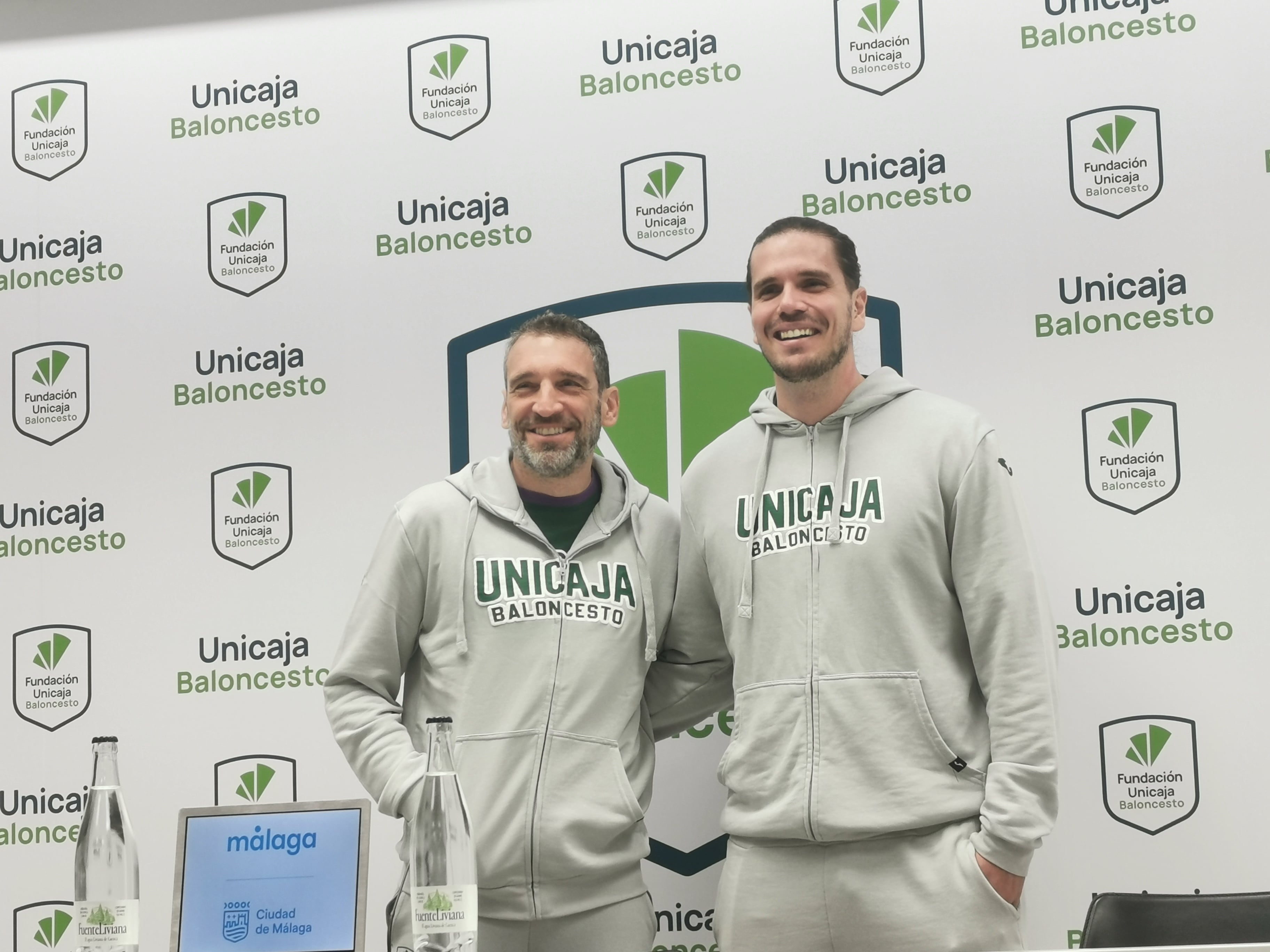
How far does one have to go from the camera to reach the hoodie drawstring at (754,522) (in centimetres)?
258

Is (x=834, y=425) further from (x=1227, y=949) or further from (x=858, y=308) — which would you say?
(x=1227, y=949)

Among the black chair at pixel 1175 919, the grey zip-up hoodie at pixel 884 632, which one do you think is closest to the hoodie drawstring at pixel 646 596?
the grey zip-up hoodie at pixel 884 632

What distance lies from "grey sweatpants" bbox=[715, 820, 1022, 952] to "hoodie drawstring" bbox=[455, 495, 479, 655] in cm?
69

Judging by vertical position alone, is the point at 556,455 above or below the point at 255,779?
above

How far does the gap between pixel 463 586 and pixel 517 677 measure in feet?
0.71

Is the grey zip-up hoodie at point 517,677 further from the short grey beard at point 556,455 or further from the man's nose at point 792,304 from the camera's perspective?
the man's nose at point 792,304

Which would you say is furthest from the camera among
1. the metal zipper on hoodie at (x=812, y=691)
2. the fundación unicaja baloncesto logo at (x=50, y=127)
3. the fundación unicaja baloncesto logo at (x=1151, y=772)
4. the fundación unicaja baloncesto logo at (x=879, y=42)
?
the fundación unicaja baloncesto logo at (x=50, y=127)

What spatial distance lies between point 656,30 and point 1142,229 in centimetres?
131

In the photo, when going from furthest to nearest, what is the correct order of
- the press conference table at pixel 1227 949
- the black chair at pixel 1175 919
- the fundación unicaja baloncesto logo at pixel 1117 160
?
the fundación unicaja baloncesto logo at pixel 1117 160 → the black chair at pixel 1175 919 → the press conference table at pixel 1227 949

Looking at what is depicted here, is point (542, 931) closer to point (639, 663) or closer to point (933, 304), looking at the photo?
point (639, 663)

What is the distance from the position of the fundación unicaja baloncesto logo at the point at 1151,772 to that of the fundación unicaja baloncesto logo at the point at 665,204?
157 cm

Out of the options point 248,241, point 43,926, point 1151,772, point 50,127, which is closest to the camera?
point 1151,772

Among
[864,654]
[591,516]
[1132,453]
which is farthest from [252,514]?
[1132,453]

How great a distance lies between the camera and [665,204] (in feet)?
10.9
